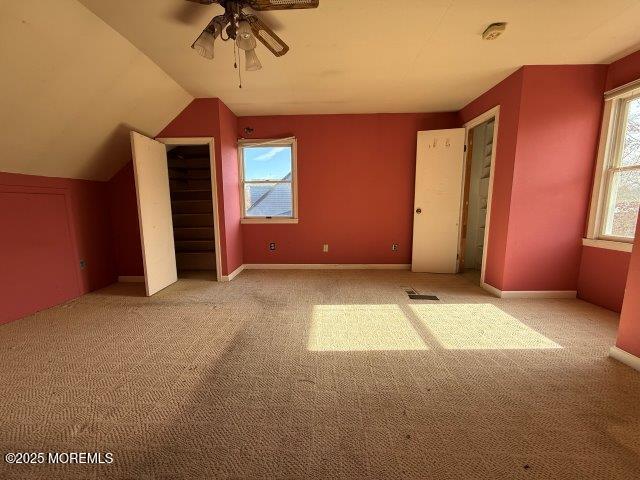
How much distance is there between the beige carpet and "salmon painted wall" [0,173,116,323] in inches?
11.0

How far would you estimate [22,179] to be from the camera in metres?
2.47

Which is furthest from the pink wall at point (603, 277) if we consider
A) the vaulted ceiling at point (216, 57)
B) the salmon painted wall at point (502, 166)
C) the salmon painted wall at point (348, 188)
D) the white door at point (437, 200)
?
the salmon painted wall at point (348, 188)

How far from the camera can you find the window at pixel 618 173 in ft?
7.86

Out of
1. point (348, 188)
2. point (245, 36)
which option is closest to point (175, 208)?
point (348, 188)

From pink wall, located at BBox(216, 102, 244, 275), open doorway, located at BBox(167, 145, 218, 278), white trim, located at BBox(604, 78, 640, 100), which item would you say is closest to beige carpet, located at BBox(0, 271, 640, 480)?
pink wall, located at BBox(216, 102, 244, 275)

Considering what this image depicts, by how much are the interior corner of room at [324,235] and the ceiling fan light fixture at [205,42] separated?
0.02m

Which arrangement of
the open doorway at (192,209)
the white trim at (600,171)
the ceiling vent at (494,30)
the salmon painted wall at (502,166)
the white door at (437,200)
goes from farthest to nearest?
the open doorway at (192,209), the white door at (437,200), the salmon painted wall at (502,166), the white trim at (600,171), the ceiling vent at (494,30)

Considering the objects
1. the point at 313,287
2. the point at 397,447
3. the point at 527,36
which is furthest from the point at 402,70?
the point at 397,447

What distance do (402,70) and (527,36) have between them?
0.97 metres

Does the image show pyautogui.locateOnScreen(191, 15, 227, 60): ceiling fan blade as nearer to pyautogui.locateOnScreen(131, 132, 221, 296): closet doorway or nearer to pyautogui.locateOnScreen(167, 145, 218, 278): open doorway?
pyautogui.locateOnScreen(131, 132, 221, 296): closet doorway

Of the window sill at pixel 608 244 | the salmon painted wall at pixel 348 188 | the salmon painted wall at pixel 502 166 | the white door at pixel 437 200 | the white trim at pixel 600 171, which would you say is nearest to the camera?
the window sill at pixel 608 244

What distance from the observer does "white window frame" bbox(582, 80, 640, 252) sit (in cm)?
243

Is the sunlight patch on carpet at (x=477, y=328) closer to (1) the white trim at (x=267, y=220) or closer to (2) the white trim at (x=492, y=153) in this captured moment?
(2) the white trim at (x=492, y=153)

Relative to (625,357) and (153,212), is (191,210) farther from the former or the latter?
(625,357)
